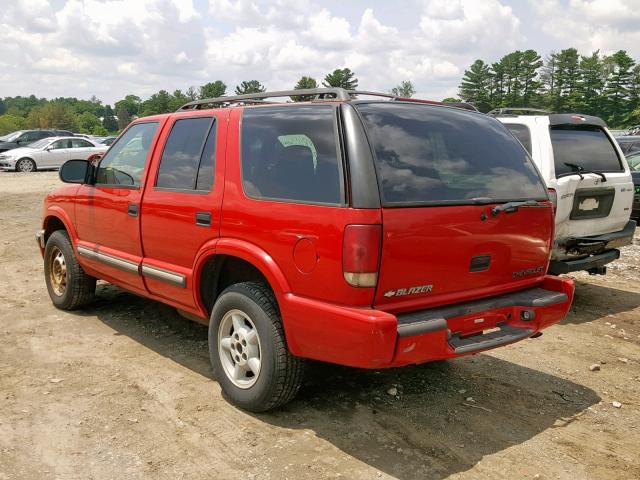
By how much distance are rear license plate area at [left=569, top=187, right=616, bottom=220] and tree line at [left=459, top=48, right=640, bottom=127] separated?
7801cm

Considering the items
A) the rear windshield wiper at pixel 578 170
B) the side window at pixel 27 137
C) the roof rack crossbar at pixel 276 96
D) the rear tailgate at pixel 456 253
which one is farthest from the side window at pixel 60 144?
the rear tailgate at pixel 456 253

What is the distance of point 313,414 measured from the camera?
387cm

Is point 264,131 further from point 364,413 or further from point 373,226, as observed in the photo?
point 364,413

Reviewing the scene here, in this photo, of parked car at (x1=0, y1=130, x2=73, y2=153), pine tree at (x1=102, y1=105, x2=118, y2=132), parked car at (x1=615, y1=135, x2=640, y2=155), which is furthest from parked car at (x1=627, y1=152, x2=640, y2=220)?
pine tree at (x1=102, y1=105, x2=118, y2=132)

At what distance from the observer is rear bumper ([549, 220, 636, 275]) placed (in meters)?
5.97

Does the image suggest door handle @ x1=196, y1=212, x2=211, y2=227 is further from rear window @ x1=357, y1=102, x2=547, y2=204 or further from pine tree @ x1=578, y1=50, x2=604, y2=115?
pine tree @ x1=578, y1=50, x2=604, y2=115

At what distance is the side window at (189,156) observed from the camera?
4.21 m

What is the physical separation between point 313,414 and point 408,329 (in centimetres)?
109

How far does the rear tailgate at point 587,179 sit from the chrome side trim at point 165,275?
380cm

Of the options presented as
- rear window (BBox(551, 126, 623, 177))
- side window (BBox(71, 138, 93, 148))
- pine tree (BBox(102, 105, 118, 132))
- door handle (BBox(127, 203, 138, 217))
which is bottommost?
pine tree (BBox(102, 105, 118, 132))

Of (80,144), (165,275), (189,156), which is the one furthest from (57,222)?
(80,144)

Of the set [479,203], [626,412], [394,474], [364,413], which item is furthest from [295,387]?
[626,412]

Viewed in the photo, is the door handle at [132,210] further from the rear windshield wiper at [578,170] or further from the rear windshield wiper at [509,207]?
the rear windshield wiper at [578,170]

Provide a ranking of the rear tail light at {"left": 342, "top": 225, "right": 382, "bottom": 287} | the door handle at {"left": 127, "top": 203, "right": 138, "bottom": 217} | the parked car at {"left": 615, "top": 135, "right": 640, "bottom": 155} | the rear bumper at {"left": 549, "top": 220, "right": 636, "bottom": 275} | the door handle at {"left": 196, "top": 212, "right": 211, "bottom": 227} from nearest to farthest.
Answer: the rear tail light at {"left": 342, "top": 225, "right": 382, "bottom": 287} < the door handle at {"left": 196, "top": 212, "right": 211, "bottom": 227} < the door handle at {"left": 127, "top": 203, "right": 138, "bottom": 217} < the rear bumper at {"left": 549, "top": 220, "right": 636, "bottom": 275} < the parked car at {"left": 615, "top": 135, "right": 640, "bottom": 155}
